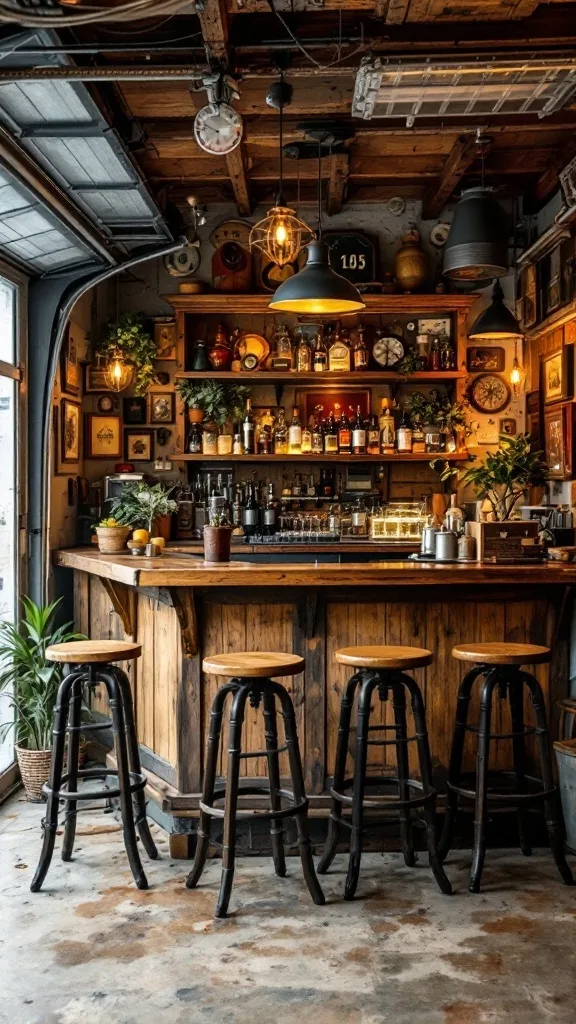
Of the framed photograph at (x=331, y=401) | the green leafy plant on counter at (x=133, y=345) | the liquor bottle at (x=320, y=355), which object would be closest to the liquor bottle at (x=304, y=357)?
the liquor bottle at (x=320, y=355)

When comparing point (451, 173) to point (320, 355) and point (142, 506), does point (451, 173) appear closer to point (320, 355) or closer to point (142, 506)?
point (320, 355)

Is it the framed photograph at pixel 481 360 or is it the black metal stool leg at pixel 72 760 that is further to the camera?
the framed photograph at pixel 481 360

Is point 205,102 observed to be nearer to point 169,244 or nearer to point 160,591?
point 169,244

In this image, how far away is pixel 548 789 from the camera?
3641mm

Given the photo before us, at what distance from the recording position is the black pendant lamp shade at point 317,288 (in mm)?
4359

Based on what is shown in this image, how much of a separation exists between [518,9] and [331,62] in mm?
834

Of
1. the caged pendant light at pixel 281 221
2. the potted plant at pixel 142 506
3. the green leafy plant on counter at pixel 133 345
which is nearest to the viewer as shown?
the caged pendant light at pixel 281 221

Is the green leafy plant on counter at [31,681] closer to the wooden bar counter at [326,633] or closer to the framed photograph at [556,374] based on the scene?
the wooden bar counter at [326,633]

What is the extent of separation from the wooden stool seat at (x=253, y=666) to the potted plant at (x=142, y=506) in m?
1.57

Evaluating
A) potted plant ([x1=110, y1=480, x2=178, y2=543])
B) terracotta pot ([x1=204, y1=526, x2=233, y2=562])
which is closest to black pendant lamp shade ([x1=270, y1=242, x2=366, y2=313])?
terracotta pot ([x1=204, y1=526, x2=233, y2=562])

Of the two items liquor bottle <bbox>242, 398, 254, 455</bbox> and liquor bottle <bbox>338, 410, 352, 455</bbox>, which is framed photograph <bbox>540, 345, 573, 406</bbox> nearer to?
liquor bottle <bbox>338, 410, 352, 455</bbox>

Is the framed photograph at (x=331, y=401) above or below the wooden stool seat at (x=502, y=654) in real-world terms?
above

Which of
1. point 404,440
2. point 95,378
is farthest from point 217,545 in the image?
point 95,378

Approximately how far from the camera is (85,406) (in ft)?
23.5
